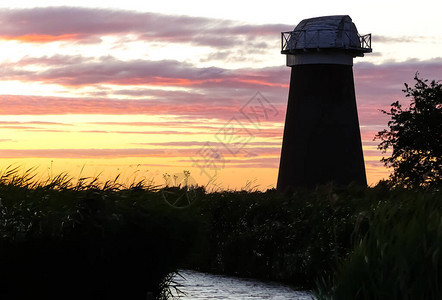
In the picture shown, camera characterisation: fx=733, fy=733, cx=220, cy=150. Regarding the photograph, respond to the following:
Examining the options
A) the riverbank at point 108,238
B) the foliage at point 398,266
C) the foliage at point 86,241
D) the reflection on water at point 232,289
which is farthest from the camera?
the reflection on water at point 232,289

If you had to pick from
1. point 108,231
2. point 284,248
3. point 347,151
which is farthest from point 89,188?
point 347,151

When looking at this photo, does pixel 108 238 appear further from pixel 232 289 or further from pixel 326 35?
pixel 326 35

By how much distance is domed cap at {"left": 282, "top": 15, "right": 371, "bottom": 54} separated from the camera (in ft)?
136

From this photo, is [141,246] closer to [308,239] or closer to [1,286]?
[1,286]

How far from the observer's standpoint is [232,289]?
17.6 meters

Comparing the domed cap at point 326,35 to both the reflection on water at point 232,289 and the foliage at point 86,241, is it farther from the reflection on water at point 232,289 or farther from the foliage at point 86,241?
the foliage at point 86,241

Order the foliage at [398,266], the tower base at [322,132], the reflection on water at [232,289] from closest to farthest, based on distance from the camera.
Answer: the foliage at [398,266]
the reflection on water at [232,289]
the tower base at [322,132]

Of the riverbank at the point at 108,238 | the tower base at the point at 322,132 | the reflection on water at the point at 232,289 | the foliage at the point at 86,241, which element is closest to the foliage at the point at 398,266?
the riverbank at the point at 108,238

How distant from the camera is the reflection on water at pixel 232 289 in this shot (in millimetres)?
16203

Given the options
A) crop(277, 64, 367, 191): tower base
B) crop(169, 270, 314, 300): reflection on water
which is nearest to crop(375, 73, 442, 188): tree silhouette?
crop(277, 64, 367, 191): tower base

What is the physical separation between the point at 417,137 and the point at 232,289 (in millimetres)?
26279

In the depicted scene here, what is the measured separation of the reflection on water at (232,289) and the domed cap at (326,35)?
23.5 metres

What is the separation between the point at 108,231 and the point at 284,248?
312 inches

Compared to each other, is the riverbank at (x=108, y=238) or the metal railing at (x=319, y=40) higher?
the metal railing at (x=319, y=40)
